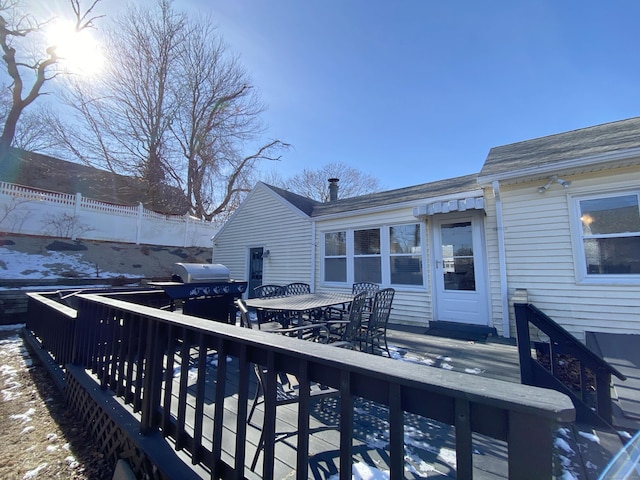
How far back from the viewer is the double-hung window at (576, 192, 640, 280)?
408cm

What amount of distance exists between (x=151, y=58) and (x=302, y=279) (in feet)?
47.3

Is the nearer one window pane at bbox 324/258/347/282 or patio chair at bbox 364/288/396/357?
patio chair at bbox 364/288/396/357

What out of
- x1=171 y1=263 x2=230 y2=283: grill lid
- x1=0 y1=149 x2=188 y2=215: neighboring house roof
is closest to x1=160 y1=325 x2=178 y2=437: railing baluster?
x1=171 y1=263 x2=230 y2=283: grill lid

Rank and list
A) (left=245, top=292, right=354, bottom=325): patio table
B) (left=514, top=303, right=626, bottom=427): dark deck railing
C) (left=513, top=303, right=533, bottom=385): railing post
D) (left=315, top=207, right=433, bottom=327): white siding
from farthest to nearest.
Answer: (left=315, top=207, right=433, bottom=327): white siding < (left=245, top=292, right=354, bottom=325): patio table < (left=513, top=303, right=533, bottom=385): railing post < (left=514, top=303, right=626, bottom=427): dark deck railing

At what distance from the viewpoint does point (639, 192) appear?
4016mm

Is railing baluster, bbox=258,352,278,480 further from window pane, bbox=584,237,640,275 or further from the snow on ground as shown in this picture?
the snow on ground

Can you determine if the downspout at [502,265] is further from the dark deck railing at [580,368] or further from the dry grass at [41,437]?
the dry grass at [41,437]

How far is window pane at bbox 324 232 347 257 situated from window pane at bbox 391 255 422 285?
1.42 meters

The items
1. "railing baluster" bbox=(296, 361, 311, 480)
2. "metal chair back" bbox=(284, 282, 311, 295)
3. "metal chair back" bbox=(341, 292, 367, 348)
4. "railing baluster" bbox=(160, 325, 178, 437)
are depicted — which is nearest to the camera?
"railing baluster" bbox=(296, 361, 311, 480)

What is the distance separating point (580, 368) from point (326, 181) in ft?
69.8

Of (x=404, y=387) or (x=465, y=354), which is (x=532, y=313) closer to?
(x=465, y=354)

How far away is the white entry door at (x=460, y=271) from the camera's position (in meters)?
5.26

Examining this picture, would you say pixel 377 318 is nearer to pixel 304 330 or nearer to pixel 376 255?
pixel 304 330

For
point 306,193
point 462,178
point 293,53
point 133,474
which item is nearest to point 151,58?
point 293,53
